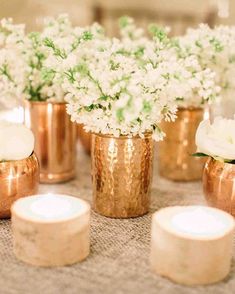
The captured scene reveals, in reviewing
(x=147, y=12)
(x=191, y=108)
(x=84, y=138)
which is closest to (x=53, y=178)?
(x=84, y=138)

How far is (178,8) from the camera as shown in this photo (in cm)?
342

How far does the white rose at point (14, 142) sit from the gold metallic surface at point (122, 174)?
0.16 meters

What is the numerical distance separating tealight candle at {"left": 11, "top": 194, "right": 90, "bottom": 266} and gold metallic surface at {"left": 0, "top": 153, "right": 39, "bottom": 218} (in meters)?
0.14

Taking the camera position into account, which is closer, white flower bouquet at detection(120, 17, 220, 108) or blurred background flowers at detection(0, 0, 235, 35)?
white flower bouquet at detection(120, 17, 220, 108)

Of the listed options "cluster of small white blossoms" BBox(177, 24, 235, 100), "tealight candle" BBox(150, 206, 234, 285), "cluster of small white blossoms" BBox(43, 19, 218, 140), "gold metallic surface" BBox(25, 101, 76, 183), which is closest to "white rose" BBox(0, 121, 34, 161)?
"cluster of small white blossoms" BBox(43, 19, 218, 140)

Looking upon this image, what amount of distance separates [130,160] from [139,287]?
1.14 feet

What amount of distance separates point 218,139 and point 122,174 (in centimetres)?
22

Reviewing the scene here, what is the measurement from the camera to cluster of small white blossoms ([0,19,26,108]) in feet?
4.09

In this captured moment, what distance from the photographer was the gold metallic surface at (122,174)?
1.11 m

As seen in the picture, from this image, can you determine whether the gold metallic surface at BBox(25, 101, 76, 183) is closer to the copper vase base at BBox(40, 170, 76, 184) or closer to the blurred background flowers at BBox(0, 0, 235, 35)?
the copper vase base at BBox(40, 170, 76, 184)

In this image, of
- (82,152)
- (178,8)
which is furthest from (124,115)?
(178,8)

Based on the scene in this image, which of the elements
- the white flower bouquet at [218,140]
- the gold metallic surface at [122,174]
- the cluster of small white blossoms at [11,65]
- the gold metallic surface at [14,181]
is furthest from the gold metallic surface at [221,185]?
the cluster of small white blossoms at [11,65]

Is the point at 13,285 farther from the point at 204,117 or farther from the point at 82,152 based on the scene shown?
the point at 82,152

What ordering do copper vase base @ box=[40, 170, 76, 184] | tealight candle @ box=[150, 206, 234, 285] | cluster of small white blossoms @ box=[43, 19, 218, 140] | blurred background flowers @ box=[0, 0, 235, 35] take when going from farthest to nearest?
1. blurred background flowers @ box=[0, 0, 235, 35]
2. copper vase base @ box=[40, 170, 76, 184]
3. cluster of small white blossoms @ box=[43, 19, 218, 140]
4. tealight candle @ box=[150, 206, 234, 285]
